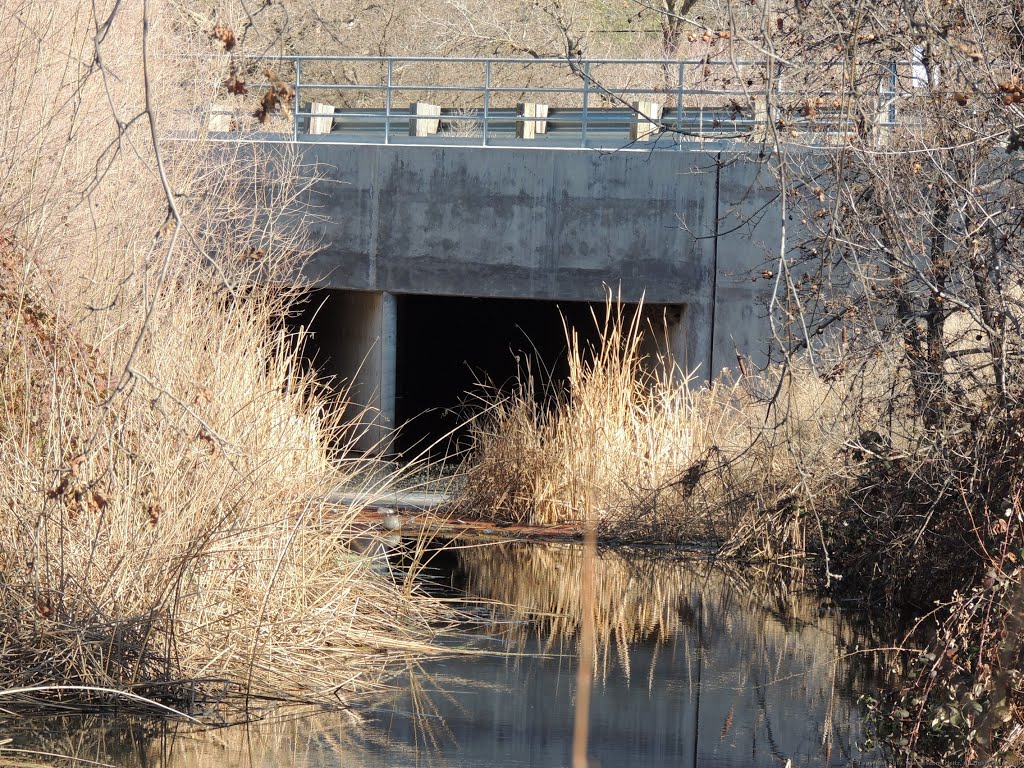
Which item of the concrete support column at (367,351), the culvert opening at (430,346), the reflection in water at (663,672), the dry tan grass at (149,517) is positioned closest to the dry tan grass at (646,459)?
the reflection in water at (663,672)

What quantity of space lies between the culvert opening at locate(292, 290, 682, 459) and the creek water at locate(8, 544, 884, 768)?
662 cm

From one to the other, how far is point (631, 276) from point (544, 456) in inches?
165

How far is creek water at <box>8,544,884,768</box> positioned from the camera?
5.57 m

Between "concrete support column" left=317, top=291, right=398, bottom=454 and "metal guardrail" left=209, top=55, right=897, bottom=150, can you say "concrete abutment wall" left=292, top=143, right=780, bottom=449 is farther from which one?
"metal guardrail" left=209, top=55, right=897, bottom=150

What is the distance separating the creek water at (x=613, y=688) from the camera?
18.3 ft

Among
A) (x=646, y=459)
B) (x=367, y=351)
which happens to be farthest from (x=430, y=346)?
(x=646, y=459)

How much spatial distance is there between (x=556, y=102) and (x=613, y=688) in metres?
28.8

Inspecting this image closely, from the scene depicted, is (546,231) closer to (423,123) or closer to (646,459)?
(646,459)

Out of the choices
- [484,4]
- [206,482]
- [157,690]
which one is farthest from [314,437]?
[484,4]

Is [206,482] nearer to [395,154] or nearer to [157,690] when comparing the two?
[157,690]

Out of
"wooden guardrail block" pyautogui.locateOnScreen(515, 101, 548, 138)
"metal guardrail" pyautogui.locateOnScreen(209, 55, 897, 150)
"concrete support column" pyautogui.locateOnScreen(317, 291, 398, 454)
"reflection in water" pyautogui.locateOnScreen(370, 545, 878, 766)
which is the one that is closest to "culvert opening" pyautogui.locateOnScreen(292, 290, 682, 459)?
"concrete support column" pyautogui.locateOnScreen(317, 291, 398, 454)

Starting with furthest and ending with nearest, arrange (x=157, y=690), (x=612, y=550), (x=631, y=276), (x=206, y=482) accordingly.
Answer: (x=631, y=276) → (x=612, y=550) → (x=206, y=482) → (x=157, y=690)

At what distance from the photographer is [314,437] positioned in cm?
866

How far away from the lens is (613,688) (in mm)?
6648
